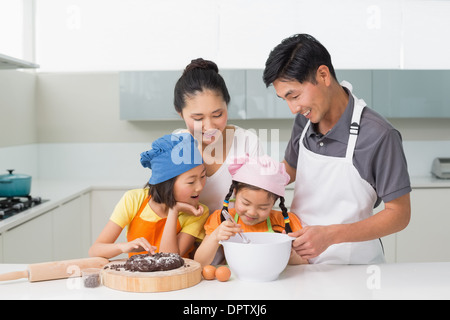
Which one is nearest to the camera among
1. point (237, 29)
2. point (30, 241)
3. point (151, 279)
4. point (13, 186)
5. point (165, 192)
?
point (151, 279)

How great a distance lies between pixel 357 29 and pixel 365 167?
3.08 metres

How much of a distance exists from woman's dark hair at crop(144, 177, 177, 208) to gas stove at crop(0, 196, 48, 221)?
1229 millimetres

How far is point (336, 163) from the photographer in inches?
66.3

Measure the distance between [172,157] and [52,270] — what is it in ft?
1.62

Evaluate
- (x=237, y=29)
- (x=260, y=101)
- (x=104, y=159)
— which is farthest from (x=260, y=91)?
(x=104, y=159)

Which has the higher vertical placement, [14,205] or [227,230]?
[227,230]

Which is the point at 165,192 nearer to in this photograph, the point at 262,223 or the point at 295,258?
the point at 262,223

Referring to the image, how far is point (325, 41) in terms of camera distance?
4391 millimetres

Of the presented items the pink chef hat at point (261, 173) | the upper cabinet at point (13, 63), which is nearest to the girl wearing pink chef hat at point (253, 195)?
the pink chef hat at point (261, 173)

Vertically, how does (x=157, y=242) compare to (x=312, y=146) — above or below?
below

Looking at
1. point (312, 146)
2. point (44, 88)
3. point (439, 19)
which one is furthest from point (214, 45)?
point (312, 146)

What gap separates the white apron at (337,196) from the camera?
1.67 meters
